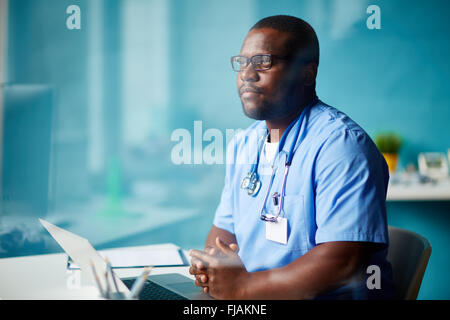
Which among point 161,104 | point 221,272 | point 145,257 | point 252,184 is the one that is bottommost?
point 145,257

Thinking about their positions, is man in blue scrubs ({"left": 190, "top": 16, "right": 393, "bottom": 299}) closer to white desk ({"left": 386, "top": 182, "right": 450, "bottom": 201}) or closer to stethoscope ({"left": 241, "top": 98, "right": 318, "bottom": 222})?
stethoscope ({"left": 241, "top": 98, "right": 318, "bottom": 222})

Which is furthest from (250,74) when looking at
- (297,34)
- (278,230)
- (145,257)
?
(145,257)

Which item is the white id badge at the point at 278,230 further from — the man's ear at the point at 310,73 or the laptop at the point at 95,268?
the man's ear at the point at 310,73

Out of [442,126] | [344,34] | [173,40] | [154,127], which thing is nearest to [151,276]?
[154,127]

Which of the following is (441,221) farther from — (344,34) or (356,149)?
(356,149)

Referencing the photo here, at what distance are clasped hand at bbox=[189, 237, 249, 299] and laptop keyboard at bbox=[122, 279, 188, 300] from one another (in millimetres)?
64

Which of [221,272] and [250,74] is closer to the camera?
[221,272]

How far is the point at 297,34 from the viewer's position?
958 millimetres

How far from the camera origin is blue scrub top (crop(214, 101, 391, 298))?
0.81 metres

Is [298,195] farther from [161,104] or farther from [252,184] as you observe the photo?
[161,104]

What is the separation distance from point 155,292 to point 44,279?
0.80 ft

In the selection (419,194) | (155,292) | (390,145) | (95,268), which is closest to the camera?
(95,268)

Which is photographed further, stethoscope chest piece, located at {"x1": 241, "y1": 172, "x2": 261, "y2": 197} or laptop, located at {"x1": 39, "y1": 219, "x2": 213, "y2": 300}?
stethoscope chest piece, located at {"x1": 241, "y1": 172, "x2": 261, "y2": 197}

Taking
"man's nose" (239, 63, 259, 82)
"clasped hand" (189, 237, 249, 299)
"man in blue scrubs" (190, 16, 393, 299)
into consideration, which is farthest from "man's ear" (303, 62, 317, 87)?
"clasped hand" (189, 237, 249, 299)
